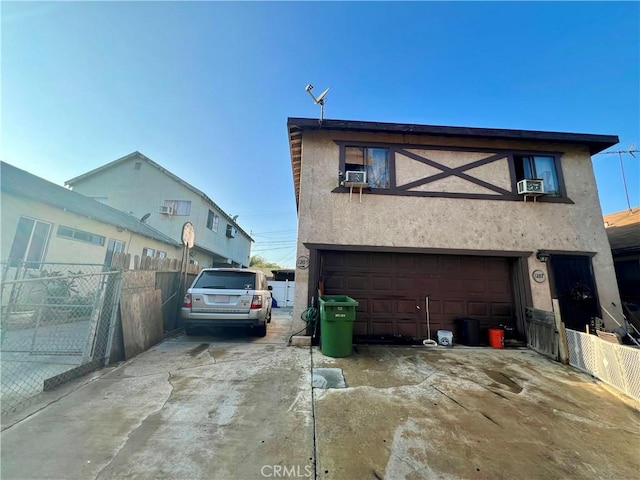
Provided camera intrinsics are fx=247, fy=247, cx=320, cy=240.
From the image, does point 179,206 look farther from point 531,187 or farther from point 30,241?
point 531,187

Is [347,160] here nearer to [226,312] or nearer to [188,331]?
[226,312]

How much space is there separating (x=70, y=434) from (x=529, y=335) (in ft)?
28.2

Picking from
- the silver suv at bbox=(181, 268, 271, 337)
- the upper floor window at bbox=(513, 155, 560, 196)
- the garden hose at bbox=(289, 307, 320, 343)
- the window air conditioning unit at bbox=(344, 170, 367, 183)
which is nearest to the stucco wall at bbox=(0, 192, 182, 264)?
the silver suv at bbox=(181, 268, 271, 337)

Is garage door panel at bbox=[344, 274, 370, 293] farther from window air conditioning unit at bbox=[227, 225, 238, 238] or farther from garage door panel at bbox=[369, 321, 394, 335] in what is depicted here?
window air conditioning unit at bbox=[227, 225, 238, 238]

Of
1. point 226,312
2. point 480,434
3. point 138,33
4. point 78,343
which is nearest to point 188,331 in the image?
point 226,312

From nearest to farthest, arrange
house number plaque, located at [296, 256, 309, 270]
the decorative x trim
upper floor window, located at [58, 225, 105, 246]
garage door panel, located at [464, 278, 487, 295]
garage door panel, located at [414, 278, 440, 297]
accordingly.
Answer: house number plaque, located at [296, 256, 309, 270] < garage door panel, located at [414, 278, 440, 297] < garage door panel, located at [464, 278, 487, 295] < the decorative x trim < upper floor window, located at [58, 225, 105, 246]

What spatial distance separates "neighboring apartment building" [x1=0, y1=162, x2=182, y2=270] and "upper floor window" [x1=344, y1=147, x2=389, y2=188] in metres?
6.22

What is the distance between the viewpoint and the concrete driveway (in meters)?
2.09

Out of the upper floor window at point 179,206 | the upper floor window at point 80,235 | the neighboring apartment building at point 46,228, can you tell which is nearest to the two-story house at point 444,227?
the neighboring apartment building at point 46,228

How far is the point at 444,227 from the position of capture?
687 cm

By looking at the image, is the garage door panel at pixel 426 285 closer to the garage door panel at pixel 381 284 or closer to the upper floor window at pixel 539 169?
the garage door panel at pixel 381 284

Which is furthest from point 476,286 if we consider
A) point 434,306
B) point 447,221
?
point 447,221

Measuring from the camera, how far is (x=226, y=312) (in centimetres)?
561

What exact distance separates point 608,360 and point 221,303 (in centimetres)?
724
